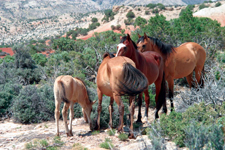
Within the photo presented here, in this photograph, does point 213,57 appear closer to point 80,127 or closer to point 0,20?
point 80,127

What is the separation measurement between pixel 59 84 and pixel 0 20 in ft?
349

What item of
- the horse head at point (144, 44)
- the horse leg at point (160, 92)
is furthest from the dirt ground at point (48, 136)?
the horse head at point (144, 44)

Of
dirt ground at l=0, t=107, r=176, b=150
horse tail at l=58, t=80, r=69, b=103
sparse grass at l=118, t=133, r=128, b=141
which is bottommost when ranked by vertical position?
dirt ground at l=0, t=107, r=176, b=150

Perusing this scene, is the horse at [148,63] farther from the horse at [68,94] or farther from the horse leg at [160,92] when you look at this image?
the horse at [68,94]

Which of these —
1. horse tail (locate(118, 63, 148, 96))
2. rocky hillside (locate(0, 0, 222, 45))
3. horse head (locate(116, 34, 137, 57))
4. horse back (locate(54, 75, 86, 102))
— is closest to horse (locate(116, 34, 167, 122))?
horse head (locate(116, 34, 137, 57))

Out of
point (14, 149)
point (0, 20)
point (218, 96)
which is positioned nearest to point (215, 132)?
point (218, 96)

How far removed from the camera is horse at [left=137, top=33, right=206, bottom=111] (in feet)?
24.8

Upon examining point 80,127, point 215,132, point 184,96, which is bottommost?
point 80,127

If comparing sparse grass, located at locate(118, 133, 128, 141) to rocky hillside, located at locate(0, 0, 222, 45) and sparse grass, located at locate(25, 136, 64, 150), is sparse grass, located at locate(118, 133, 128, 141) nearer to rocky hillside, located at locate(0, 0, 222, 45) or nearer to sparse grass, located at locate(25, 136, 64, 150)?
sparse grass, located at locate(25, 136, 64, 150)

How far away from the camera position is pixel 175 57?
7836mm

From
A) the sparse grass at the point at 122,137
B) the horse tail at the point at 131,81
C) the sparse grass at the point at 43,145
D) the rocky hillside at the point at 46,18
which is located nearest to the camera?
the sparse grass at the point at 43,145

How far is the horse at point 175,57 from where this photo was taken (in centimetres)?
755

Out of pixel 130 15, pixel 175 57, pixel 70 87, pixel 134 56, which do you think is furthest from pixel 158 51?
pixel 130 15

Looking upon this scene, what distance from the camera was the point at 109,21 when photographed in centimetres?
5397
